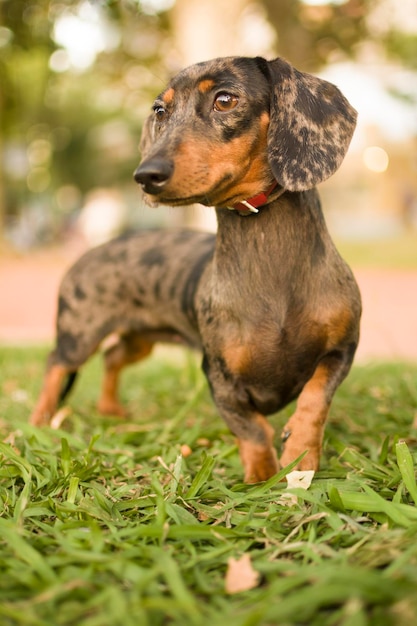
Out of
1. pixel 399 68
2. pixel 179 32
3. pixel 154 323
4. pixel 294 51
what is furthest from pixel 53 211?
pixel 154 323

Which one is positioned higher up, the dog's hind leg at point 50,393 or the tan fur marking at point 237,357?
the tan fur marking at point 237,357

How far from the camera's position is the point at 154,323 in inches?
169

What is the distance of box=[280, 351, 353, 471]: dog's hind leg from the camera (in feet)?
8.67

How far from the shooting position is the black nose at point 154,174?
93.7 inches

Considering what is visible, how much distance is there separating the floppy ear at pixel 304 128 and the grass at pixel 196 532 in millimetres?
1040

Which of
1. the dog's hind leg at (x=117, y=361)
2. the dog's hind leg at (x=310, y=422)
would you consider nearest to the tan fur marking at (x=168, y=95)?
the dog's hind leg at (x=310, y=422)

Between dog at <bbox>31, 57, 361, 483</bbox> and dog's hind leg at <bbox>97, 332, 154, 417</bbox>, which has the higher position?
dog at <bbox>31, 57, 361, 483</bbox>

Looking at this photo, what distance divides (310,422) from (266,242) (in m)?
0.72

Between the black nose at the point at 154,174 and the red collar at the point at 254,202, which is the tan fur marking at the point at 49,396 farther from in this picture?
the black nose at the point at 154,174

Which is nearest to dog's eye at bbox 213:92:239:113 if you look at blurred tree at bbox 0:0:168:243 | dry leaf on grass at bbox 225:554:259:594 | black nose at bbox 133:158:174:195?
black nose at bbox 133:158:174:195

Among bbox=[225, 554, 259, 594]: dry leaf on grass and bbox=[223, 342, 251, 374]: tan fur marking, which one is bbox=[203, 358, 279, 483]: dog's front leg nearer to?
bbox=[223, 342, 251, 374]: tan fur marking

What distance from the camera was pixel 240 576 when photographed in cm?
182

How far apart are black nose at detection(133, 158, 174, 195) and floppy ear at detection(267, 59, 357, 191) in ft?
1.54

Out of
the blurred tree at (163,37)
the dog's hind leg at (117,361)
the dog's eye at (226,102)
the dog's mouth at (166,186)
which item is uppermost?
the blurred tree at (163,37)
